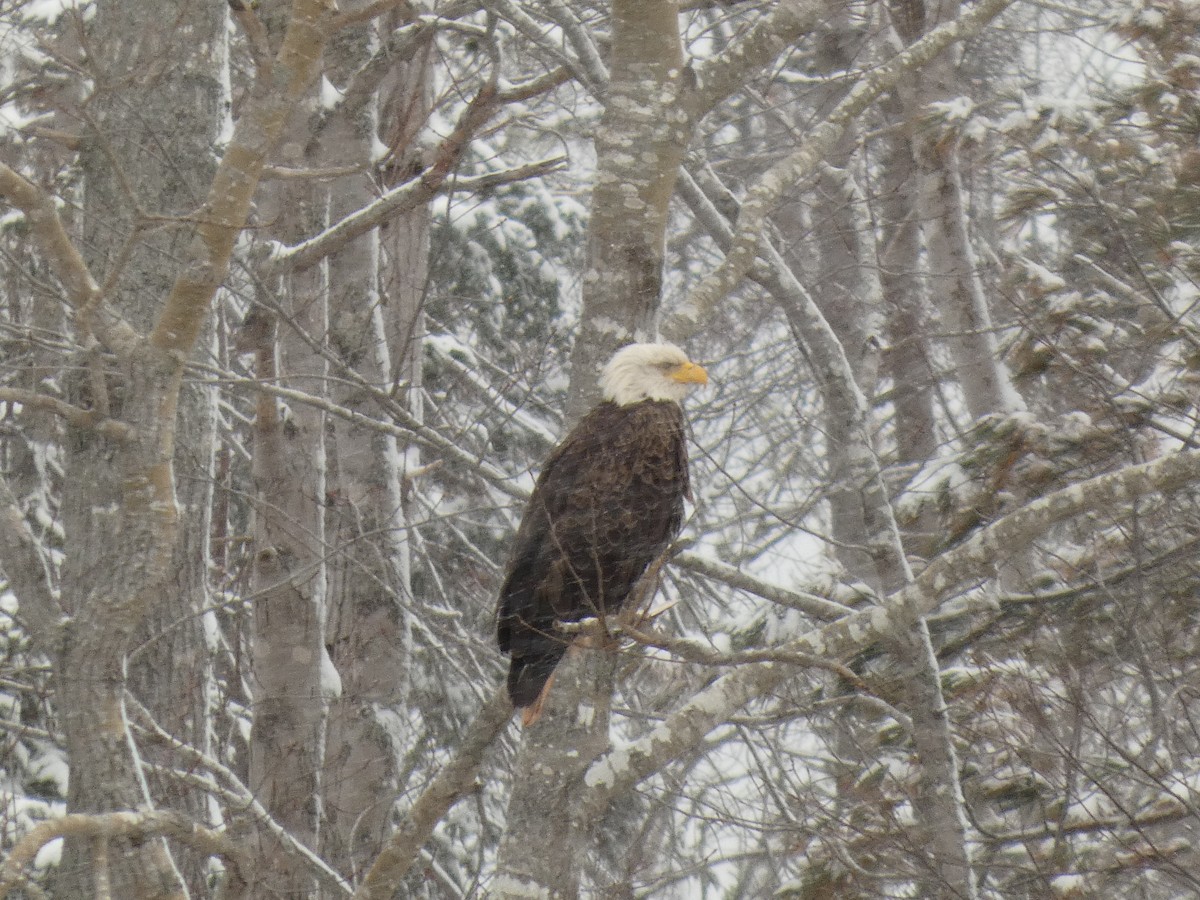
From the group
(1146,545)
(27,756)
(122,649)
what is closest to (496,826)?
(27,756)

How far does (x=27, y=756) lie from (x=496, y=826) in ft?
8.08

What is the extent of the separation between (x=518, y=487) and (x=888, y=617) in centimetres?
135

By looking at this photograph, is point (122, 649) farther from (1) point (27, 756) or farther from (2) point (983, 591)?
(1) point (27, 756)

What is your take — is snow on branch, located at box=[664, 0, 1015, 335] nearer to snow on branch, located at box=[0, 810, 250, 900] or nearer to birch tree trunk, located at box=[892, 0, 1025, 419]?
snow on branch, located at box=[0, 810, 250, 900]

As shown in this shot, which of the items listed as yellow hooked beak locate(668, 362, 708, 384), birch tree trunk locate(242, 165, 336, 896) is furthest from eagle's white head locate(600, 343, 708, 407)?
birch tree trunk locate(242, 165, 336, 896)

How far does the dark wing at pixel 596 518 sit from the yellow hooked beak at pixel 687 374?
17 centimetres

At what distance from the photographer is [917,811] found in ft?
16.1

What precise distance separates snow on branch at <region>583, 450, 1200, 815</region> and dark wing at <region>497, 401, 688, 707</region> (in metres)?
0.87

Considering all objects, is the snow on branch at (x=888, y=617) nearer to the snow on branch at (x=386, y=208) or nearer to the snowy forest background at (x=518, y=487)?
the snowy forest background at (x=518, y=487)

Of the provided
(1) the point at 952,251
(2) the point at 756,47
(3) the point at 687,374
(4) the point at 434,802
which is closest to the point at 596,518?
(3) the point at 687,374

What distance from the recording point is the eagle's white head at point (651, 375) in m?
3.94

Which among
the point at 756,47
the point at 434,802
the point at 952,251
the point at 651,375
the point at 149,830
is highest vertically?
the point at 952,251

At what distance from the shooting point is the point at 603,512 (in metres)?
4.07

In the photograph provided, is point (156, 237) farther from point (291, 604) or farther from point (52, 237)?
point (291, 604)
